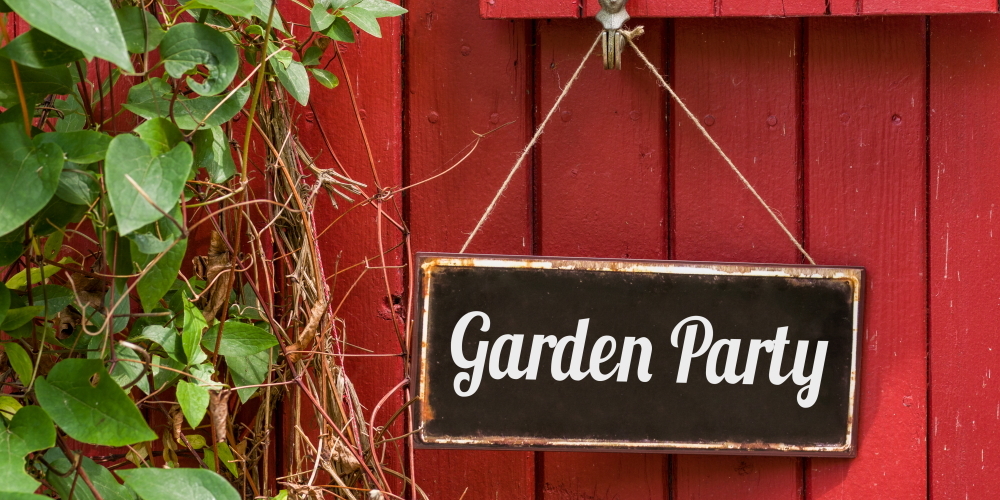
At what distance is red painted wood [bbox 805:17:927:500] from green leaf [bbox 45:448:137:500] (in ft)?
2.89

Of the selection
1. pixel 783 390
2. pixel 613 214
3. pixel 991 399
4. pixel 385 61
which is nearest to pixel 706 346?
pixel 783 390

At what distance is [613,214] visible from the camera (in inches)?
41.8

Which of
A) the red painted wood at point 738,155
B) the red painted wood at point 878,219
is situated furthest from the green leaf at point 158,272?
the red painted wood at point 878,219

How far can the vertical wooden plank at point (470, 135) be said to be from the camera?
3.48 ft

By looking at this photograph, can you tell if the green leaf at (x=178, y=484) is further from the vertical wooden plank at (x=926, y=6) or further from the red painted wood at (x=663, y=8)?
the vertical wooden plank at (x=926, y=6)

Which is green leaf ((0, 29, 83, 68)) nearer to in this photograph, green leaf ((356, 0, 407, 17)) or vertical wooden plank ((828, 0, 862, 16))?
green leaf ((356, 0, 407, 17))

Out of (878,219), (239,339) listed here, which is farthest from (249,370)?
(878,219)

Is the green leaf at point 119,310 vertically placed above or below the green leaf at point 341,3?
below

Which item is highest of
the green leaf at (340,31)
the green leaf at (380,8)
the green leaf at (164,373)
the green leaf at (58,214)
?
the green leaf at (380,8)

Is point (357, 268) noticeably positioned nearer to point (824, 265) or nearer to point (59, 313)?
point (59, 313)

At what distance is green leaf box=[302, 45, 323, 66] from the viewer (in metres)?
0.95

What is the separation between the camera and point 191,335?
831mm

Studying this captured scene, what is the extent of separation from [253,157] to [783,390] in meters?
0.75

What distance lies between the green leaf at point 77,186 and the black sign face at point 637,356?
1.26 ft
